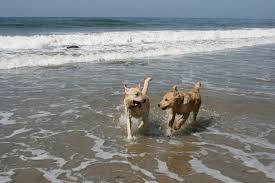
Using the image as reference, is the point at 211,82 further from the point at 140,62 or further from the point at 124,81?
the point at 140,62

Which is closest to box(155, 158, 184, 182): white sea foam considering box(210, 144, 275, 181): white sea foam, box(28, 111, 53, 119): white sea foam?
box(210, 144, 275, 181): white sea foam

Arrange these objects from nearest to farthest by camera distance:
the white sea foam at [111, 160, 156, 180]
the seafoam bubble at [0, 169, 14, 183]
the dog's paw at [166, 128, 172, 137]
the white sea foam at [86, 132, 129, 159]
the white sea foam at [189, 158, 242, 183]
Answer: the seafoam bubble at [0, 169, 14, 183] → the white sea foam at [189, 158, 242, 183] → the white sea foam at [111, 160, 156, 180] → the white sea foam at [86, 132, 129, 159] → the dog's paw at [166, 128, 172, 137]

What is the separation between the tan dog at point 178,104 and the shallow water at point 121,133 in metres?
0.26

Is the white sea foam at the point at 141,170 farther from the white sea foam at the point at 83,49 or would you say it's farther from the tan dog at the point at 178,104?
the white sea foam at the point at 83,49

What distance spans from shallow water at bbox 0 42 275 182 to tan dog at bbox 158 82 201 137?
0.26 m

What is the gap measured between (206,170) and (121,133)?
6.53ft

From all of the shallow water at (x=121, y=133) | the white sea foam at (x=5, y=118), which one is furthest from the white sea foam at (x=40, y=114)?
the white sea foam at (x=5, y=118)

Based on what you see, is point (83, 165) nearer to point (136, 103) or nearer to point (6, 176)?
point (6, 176)

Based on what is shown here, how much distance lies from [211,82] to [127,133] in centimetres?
485

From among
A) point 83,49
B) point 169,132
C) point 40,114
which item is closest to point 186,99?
point 169,132

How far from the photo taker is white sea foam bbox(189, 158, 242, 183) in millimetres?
4772

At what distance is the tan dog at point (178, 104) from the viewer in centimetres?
628

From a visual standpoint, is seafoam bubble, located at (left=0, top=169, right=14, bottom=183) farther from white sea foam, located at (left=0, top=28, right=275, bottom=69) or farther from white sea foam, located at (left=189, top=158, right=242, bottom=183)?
white sea foam, located at (left=0, top=28, right=275, bottom=69)

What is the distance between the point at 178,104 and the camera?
6.45 metres
